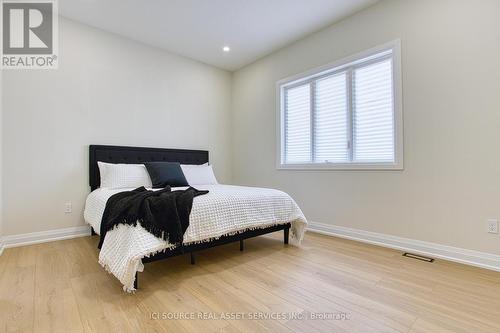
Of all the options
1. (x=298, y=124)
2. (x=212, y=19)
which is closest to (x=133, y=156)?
(x=212, y=19)

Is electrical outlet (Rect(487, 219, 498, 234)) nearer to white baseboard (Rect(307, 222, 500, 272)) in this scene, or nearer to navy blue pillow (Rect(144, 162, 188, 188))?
white baseboard (Rect(307, 222, 500, 272))

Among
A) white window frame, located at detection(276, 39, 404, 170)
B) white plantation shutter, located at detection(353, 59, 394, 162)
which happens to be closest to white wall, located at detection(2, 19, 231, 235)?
white window frame, located at detection(276, 39, 404, 170)

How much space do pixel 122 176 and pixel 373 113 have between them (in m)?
3.11

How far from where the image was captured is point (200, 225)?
2072 millimetres

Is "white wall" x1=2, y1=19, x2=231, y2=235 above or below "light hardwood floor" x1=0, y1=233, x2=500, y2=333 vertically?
above

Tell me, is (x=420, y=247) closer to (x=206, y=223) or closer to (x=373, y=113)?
(x=373, y=113)

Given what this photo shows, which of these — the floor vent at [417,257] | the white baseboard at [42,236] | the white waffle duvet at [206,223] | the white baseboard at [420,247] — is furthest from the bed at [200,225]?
the floor vent at [417,257]

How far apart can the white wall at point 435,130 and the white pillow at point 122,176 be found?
2.36m

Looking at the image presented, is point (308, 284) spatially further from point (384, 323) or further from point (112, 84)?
point (112, 84)

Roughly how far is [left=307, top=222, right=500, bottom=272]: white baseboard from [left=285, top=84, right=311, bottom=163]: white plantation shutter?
42.7 inches

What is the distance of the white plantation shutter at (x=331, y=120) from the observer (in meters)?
3.27

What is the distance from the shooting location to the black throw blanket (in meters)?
1.83

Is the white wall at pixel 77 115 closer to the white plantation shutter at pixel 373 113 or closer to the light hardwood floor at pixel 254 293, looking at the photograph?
the light hardwood floor at pixel 254 293

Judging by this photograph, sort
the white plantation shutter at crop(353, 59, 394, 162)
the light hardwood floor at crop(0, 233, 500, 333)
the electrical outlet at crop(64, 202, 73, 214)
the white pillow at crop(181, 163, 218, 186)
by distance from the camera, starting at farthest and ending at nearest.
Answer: the white pillow at crop(181, 163, 218, 186)
the electrical outlet at crop(64, 202, 73, 214)
the white plantation shutter at crop(353, 59, 394, 162)
the light hardwood floor at crop(0, 233, 500, 333)
